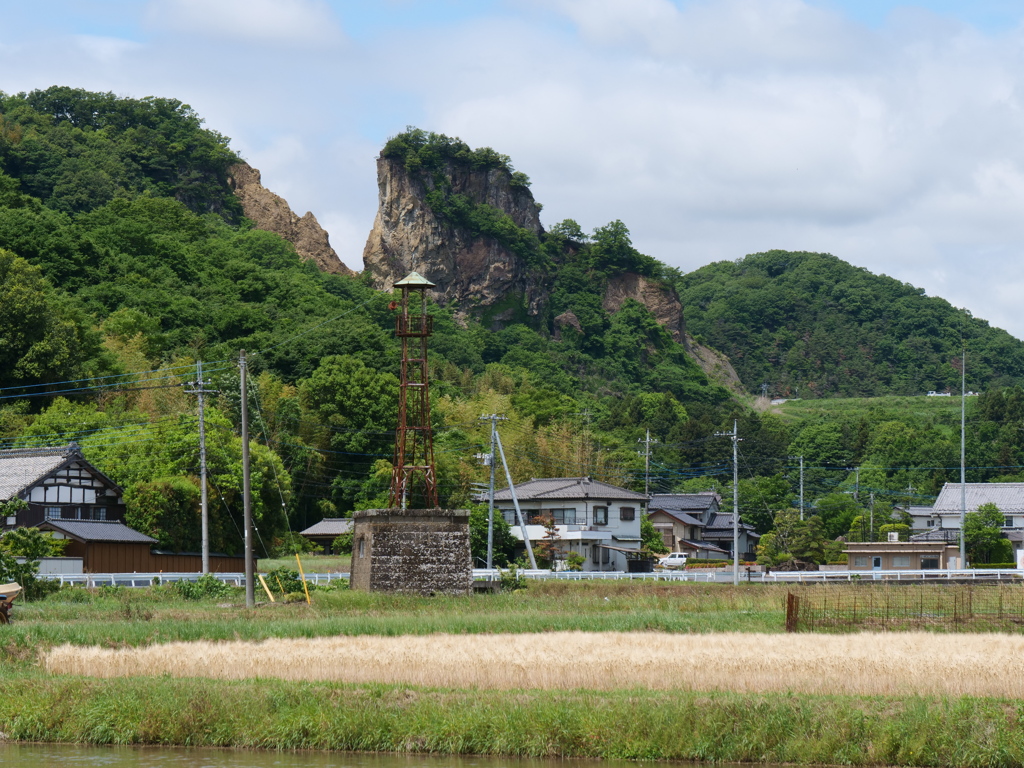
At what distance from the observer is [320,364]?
67875 millimetres

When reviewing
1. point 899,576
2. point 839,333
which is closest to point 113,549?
point 899,576

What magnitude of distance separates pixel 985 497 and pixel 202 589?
4350 centimetres

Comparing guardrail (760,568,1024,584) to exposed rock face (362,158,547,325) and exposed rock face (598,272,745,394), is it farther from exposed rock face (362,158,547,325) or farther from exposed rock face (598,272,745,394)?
exposed rock face (598,272,745,394)

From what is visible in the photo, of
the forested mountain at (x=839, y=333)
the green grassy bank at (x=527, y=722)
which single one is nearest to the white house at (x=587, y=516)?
the green grassy bank at (x=527, y=722)

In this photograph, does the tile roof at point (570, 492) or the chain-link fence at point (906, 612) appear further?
the tile roof at point (570, 492)

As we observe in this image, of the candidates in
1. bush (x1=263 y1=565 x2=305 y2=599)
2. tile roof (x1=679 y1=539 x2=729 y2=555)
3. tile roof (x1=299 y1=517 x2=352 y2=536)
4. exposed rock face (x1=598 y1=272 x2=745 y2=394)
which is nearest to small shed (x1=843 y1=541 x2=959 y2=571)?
tile roof (x1=679 y1=539 x2=729 y2=555)

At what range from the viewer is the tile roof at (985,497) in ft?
197

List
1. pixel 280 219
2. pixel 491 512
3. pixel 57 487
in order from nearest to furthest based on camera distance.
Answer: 1. pixel 57 487
2. pixel 491 512
3. pixel 280 219

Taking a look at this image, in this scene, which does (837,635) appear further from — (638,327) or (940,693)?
(638,327)

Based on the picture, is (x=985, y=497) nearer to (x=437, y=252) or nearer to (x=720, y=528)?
(x=720, y=528)

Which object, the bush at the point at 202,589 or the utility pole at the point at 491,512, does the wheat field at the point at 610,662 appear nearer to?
the bush at the point at 202,589

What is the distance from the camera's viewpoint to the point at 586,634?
25.0 m

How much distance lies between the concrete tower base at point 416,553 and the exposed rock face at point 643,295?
105 m

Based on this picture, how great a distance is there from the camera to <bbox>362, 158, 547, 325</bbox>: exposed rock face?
12544 centimetres
